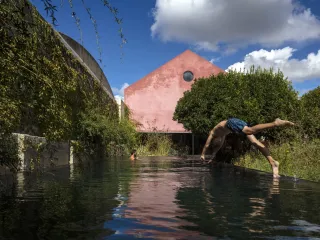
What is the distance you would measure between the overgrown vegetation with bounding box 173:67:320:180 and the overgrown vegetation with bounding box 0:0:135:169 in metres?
4.56

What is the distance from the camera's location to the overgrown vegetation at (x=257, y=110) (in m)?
12.1

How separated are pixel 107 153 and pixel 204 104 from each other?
5854 mm

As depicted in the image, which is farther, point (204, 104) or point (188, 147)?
point (188, 147)

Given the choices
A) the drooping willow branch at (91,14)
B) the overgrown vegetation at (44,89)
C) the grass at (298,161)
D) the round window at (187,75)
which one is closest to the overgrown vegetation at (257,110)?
the grass at (298,161)

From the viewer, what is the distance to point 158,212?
3.76 meters

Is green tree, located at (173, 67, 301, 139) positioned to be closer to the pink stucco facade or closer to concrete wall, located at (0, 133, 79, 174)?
concrete wall, located at (0, 133, 79, 174)

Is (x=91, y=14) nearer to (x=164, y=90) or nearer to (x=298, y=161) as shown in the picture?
(x=298, y=161)

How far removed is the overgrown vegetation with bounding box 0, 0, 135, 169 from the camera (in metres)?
3.76

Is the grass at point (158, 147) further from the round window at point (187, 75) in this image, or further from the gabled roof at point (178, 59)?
the round window at point (187, 75)

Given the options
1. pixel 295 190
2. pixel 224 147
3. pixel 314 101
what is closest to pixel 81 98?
pixel 224 147

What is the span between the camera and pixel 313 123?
13.9m

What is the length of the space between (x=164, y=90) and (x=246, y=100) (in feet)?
54.9

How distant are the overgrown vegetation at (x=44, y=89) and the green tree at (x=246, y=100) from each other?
14.4 ft

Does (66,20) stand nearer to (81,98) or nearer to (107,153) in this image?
(81,98)
